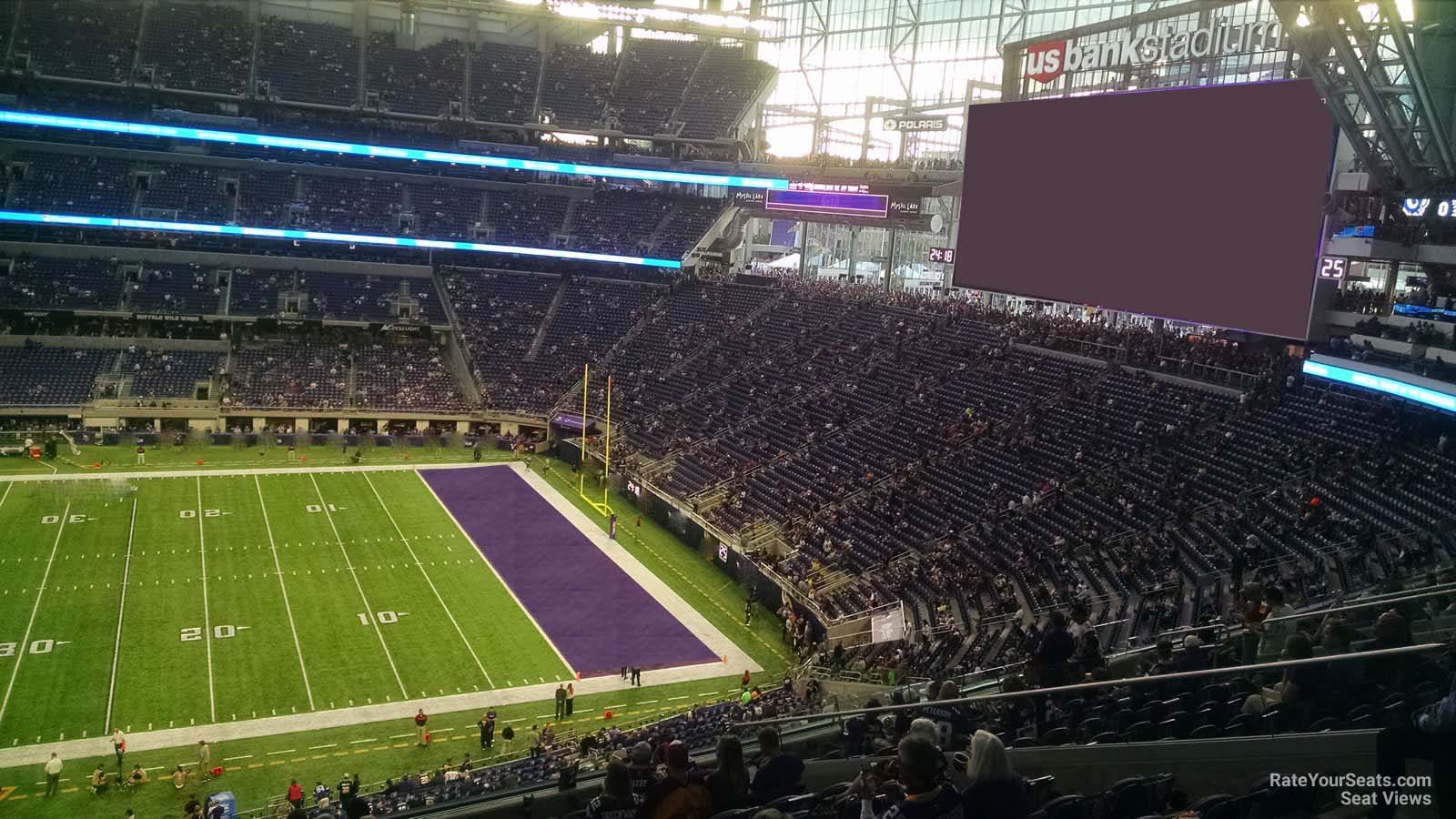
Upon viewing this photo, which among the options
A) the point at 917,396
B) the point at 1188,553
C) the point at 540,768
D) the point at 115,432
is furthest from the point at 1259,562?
the point at 115,432

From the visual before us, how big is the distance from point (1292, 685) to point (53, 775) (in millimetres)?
17737

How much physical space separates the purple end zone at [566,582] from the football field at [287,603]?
7 centimetres

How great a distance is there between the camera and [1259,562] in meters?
18.4

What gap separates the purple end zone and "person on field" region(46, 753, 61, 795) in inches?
384

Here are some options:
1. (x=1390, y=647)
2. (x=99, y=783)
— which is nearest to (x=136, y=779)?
(x=99, y=783)

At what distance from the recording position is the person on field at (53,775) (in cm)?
1683

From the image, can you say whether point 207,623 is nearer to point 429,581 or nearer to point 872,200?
point 429,581

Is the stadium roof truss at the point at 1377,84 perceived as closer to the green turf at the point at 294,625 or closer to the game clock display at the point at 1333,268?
the game clock display at the point at 1333,268

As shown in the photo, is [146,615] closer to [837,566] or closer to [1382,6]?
[837,566]

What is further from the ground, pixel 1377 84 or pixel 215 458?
pixel 1377 84

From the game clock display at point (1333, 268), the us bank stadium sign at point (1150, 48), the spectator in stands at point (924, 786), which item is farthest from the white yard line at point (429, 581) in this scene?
the us bank stadium sign at point (1150, 48)

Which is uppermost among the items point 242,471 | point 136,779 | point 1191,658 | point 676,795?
point 676,795

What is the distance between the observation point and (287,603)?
25719 millimetres

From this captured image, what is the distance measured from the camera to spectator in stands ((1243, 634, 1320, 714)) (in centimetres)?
741
